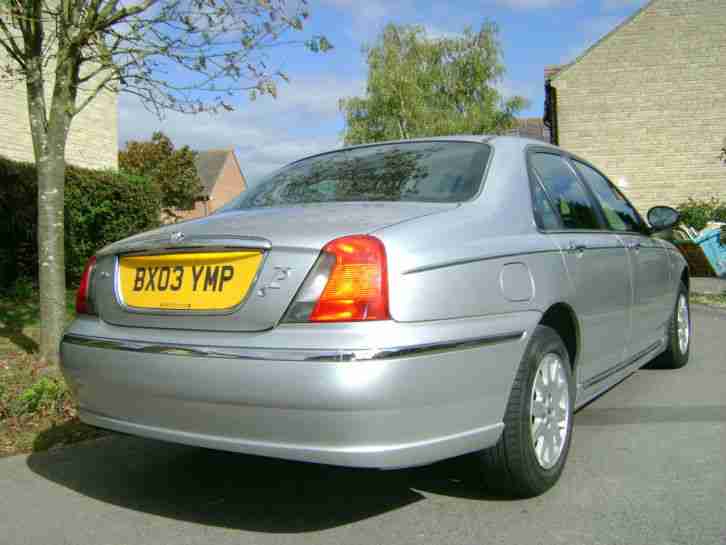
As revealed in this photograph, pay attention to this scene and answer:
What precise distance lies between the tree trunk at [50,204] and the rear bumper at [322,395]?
323cm

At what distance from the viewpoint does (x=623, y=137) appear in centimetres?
2602

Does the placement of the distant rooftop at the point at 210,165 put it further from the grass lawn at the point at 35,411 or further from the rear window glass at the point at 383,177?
the rear window glass at the point at 383,177

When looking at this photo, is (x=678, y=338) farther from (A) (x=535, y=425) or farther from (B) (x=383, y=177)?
(B) (x=383, y=177)

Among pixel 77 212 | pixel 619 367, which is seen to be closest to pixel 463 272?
pixel 619 367

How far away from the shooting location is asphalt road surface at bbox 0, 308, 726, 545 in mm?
3014

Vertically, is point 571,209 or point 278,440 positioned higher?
point 571,209

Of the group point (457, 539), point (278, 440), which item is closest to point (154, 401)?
point (278, 440)

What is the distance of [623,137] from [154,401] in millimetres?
25388

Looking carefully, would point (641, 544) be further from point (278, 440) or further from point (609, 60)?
point (609, 60)

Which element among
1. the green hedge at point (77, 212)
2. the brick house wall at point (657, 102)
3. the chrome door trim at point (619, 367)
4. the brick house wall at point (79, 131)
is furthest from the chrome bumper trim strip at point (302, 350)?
the brick house wall at point (657, 102)

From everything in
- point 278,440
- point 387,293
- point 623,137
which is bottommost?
point 278,440

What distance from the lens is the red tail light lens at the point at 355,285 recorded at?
2691 millimetres

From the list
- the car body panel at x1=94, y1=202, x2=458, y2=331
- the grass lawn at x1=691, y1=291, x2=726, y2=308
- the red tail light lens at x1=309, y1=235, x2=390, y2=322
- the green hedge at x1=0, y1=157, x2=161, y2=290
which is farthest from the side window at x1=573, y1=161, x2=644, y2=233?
the green hedge at x1=0, y1=157, x2=161, y2=290

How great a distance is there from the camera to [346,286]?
8.92 ft
